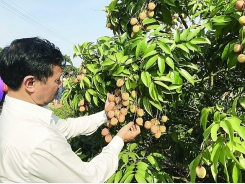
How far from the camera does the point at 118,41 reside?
5.83 feet

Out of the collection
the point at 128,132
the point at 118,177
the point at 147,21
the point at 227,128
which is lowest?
the point at 118,177

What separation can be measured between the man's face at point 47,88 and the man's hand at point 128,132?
0.42 metres

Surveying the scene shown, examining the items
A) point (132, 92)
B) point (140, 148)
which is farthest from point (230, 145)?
point (140, 148)

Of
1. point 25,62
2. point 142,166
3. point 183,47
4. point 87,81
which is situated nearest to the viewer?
point 25,62

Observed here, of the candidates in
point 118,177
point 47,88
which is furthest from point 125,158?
point 47,88

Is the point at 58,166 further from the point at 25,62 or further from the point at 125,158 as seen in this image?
the point at 125,158

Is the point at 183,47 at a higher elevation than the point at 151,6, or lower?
lower

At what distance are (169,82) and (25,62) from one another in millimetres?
624

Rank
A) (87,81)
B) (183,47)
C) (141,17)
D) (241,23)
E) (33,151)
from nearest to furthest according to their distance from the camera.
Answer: (33,151), (241,23), (183,47), (141,17), (87,81)

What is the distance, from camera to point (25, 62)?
1134mm

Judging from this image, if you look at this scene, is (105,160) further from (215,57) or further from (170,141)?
(170,141)

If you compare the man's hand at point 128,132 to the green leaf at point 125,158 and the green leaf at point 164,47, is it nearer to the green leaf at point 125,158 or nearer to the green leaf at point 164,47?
the green leaf at point 125,158

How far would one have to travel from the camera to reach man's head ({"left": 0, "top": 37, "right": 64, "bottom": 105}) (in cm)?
114

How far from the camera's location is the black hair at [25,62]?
1136 mm
